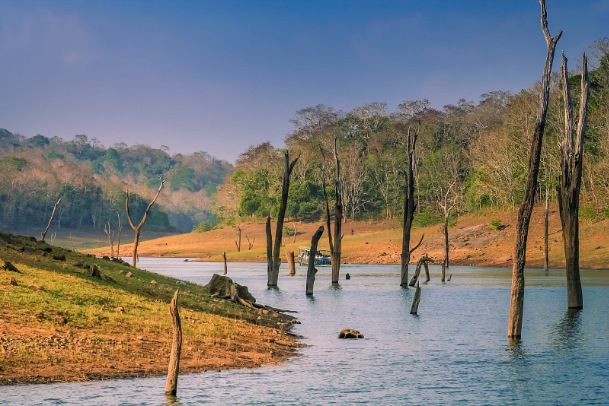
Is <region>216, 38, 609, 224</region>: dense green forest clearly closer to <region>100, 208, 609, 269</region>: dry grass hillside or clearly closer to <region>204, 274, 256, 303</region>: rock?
<region>100, 208, 609, 269</region>: dry grass hillside

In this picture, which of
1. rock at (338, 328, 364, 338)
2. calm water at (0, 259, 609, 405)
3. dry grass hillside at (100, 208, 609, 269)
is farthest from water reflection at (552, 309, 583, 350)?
dry grass hillside at (100, 208, 609, 269)

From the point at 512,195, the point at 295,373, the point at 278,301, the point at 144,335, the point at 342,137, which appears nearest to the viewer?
the point at 295,373

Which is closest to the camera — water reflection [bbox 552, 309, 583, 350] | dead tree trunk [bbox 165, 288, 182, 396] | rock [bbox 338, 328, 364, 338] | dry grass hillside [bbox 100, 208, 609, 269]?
dead tree trunk [bbox 165, 288, 182, 396]

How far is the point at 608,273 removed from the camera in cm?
8350

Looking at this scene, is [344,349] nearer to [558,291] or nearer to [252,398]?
[252,398]

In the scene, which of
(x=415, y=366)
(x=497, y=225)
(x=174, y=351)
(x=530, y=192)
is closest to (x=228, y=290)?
(x=415, y=366)

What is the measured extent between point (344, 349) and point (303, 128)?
6231 inches

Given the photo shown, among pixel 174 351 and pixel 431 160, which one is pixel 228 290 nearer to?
pixel 174 351

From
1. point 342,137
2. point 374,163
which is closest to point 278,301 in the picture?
point 374,163

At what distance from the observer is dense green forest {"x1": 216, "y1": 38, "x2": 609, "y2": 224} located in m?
109

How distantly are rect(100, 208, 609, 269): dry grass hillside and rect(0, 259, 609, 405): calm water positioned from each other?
154 feet

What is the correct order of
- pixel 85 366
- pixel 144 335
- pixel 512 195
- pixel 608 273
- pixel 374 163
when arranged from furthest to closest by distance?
pixel 374 163 → pixel 512 195 → pixel 608 273 → pixel 144 335 → pixel 85 366

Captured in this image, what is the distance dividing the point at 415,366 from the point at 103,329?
10.4m

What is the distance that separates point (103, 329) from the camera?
28766 mm
